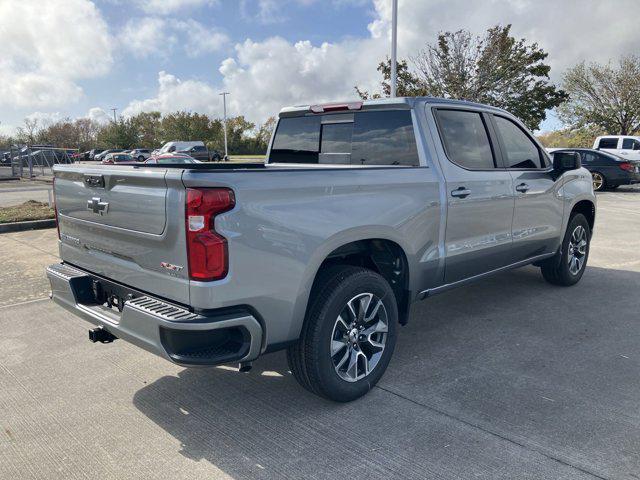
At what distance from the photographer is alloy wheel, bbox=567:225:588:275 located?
5.98 metres

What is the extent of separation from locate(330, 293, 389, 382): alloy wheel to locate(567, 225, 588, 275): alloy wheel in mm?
3325

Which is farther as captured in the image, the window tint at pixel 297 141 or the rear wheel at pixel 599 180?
the rear wheel at pixel 599 180

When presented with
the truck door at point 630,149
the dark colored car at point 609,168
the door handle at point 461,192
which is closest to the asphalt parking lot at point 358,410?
the door handle at point 461,192

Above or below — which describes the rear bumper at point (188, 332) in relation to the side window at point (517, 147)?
below

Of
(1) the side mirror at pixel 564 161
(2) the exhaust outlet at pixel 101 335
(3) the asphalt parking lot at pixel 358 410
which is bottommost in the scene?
(3) the asphalt parking lot at pixel 358 410

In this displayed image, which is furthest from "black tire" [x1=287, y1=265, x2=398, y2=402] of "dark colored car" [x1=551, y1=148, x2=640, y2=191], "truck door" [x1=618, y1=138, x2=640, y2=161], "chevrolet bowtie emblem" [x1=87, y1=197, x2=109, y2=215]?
"truck door" [x1=618, y1=138, x2=640, y2=161]

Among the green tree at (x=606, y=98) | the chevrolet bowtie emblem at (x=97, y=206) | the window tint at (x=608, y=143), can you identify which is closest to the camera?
the chevrolet bowtie emblem at (x=97, y=206)

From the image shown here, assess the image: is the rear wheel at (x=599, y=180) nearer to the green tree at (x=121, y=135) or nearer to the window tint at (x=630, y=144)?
the window tint at (x=630, y=144)

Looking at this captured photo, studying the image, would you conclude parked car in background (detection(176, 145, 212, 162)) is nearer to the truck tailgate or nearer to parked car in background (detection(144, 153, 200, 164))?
parked car in background (detection(144, 153, 200, 164))

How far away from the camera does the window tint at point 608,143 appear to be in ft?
72.7

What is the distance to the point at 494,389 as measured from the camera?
354cm

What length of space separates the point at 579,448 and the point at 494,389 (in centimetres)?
74

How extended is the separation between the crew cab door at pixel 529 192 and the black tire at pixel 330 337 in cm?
200

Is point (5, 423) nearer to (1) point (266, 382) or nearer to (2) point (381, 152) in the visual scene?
(1) point (266, 382)
